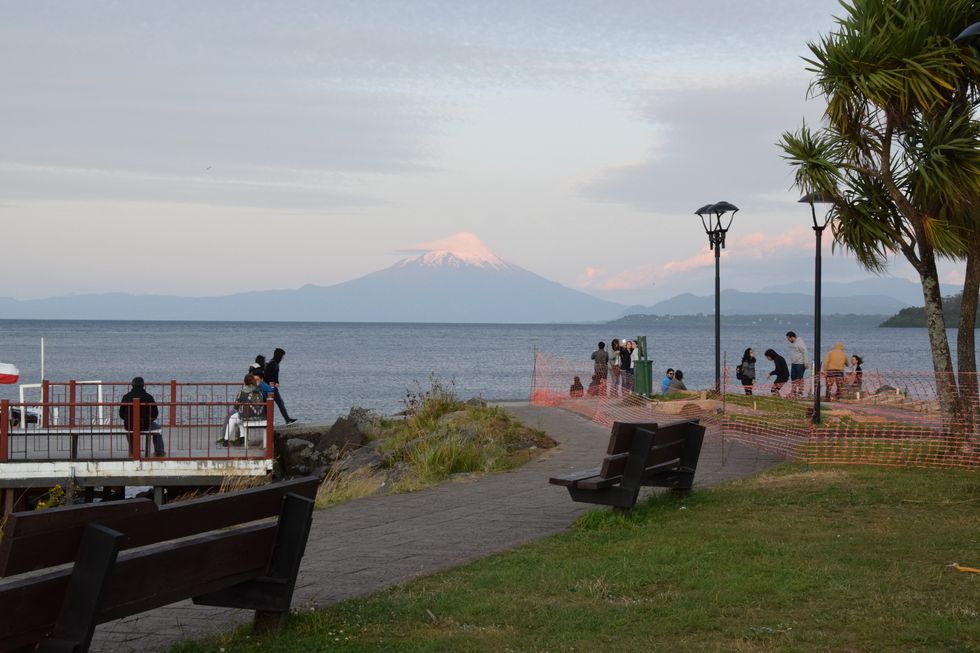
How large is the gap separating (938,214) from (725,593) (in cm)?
964

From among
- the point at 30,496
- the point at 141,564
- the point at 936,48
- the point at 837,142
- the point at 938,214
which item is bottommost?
the point at 30,496

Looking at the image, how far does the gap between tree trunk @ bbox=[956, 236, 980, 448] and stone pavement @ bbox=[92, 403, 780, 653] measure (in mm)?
2521

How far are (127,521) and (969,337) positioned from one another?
12.7 metres

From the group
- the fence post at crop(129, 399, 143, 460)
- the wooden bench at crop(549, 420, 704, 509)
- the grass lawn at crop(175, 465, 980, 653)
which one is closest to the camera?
the grass lawn at crop(175, 465, 980, 653)

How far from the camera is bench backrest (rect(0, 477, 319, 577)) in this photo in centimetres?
439

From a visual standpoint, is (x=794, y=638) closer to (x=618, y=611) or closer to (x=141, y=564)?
(x=618, y=611)

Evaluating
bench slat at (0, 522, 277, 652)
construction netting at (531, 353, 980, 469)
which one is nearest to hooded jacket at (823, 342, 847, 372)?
construction netting at (531, 353, 980, 469)

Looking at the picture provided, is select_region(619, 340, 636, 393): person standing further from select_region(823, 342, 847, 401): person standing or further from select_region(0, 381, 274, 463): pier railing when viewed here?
select_region(0, 381, 274, 463): pier railing

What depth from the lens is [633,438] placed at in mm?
9648

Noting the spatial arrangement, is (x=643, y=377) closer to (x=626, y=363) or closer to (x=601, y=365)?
(x=626, y=363)

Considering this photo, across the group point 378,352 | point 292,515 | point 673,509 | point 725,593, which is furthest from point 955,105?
point 378,352

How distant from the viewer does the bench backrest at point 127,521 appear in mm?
4386

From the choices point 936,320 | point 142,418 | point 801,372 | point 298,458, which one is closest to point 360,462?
point 142,418

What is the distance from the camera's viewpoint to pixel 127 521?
15.9 feet
